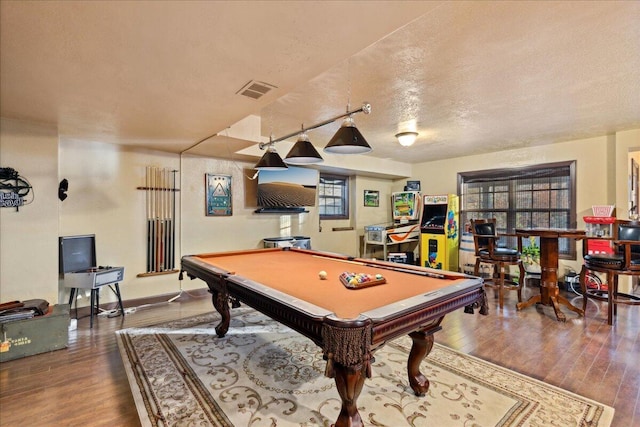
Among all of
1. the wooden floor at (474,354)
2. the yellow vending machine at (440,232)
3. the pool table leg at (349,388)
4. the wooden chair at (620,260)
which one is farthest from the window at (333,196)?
the pool table leg at (349,388)

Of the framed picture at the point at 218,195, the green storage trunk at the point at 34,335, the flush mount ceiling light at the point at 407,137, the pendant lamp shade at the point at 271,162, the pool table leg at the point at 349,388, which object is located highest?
the flush mount ceiling light at the point at 407,137

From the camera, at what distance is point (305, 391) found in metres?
2.12

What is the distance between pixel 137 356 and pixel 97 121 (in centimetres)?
240

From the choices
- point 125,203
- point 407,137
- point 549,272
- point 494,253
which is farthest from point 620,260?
point 125,203

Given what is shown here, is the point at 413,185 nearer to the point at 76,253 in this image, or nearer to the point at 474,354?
the point at 474,354

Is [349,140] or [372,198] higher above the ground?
[349,140]

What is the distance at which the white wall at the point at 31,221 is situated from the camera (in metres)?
3.07

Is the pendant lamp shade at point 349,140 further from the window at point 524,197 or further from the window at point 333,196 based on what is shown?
the window at point 524,197

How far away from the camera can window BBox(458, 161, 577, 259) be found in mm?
5230

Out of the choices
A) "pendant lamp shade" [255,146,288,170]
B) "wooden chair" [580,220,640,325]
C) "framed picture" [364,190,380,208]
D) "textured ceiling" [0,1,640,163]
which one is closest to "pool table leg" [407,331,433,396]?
"textured ceiling" [0,1,640,163]

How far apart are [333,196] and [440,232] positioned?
2452mm

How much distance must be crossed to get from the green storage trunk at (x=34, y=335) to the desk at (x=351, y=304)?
128 cm

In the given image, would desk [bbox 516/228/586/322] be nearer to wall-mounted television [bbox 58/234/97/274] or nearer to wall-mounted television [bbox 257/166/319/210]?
wall-mounted television [bbox 257/166/319/210]

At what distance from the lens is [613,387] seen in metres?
2.18
